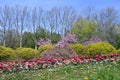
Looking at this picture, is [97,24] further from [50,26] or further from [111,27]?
[50,26]

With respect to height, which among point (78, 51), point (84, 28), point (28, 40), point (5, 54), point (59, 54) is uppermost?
point (84, 28)

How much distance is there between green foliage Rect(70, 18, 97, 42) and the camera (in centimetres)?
4017

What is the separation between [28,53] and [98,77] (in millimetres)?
14039

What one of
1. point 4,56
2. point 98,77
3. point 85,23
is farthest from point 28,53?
point 85,23

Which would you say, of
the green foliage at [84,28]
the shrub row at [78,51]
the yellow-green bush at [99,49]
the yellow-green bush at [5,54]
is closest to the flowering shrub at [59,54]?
the shrub row at [78,51]

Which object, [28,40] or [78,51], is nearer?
[78,51]

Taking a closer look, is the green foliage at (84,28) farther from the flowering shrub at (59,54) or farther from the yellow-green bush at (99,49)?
the flowering shrub at (59,54)

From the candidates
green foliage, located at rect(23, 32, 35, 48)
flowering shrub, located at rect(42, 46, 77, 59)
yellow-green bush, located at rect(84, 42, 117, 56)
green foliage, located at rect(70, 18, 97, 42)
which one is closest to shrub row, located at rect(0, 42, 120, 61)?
yellow-green bush, located at rect(84, 42, 117, 56)

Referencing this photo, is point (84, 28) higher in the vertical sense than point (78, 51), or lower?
higher

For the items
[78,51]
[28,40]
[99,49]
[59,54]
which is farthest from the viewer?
[28,40]

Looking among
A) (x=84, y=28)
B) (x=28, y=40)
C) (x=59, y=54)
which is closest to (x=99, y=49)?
(x=59, y=54)

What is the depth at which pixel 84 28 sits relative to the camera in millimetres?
41000

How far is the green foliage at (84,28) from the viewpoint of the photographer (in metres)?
40.2

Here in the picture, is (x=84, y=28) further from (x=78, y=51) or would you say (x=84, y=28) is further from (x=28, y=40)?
(x=78, y=51)
